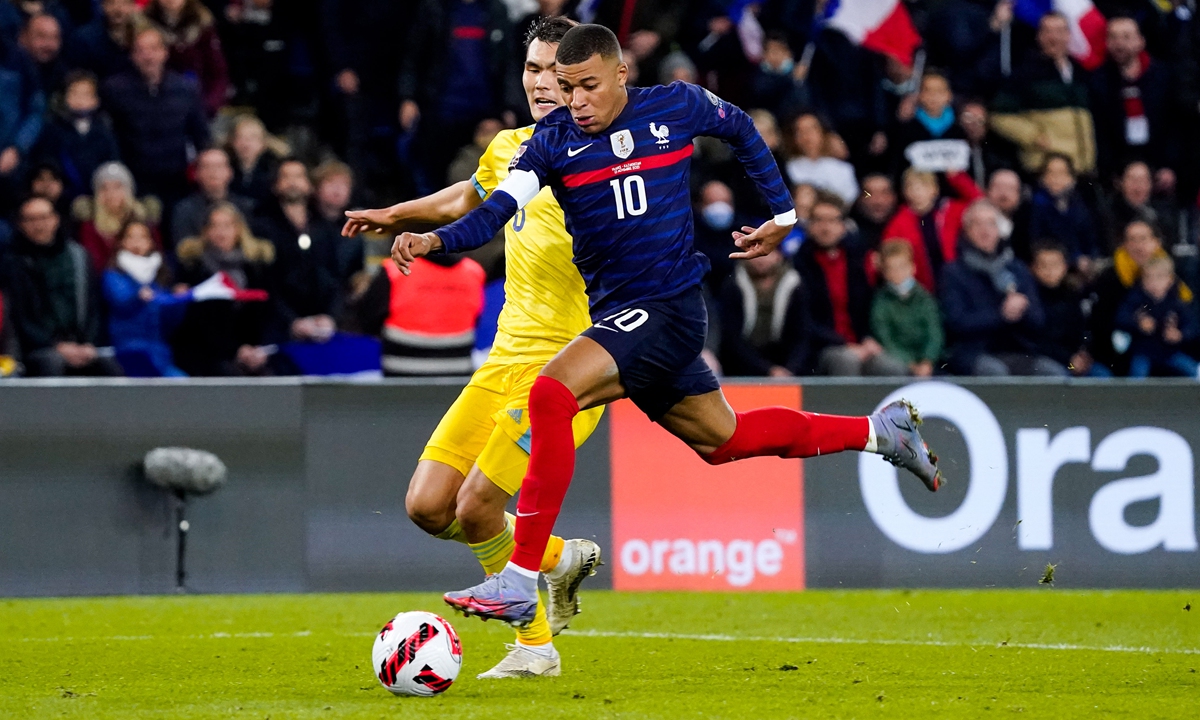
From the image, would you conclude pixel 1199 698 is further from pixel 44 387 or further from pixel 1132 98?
pixel 1132 98

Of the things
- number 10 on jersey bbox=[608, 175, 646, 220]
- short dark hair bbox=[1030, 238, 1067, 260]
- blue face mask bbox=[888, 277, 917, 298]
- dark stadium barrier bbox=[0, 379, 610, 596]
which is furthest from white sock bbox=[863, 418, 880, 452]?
short dark hair bbox=[1030, 238, 1067, 260]

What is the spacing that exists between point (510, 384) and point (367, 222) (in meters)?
0.90

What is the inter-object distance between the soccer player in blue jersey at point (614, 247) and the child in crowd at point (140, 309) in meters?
5.41

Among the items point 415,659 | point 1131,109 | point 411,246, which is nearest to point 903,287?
point 1131,109

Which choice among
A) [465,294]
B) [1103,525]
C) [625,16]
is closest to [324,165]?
[465,294]

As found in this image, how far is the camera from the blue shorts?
19.8 ft

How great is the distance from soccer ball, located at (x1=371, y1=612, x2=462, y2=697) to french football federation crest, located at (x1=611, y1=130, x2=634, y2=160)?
1766 millimetres

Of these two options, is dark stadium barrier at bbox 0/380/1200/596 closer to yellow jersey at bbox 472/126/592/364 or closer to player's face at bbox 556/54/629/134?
yellow jersey at bbox 472/126/592/364

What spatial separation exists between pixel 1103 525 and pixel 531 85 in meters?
5.05

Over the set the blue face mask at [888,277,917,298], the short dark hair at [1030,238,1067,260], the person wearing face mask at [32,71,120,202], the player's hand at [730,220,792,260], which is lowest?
the blue face mask at [888,277,917,298]

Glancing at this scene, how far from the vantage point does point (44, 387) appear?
9.84 meters

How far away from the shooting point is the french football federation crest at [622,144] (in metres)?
6.13

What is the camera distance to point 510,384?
21.9ft

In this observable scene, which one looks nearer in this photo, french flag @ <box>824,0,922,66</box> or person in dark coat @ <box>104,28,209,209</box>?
person in dark coat @ <box>104,28,209,209</box>
